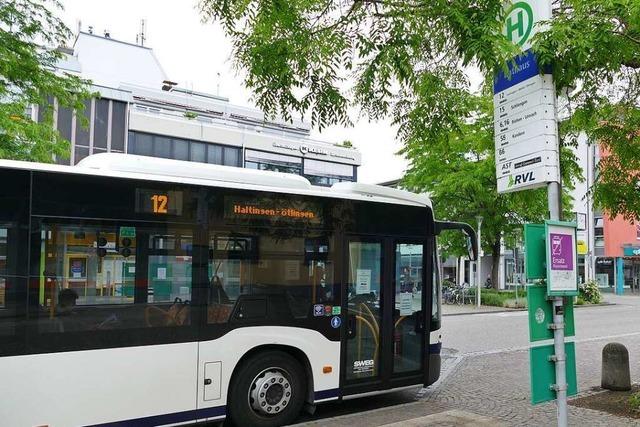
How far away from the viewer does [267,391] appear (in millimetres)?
6422

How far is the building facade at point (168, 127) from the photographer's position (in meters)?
38.0

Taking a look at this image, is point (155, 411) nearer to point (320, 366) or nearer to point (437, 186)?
point (320, 366)

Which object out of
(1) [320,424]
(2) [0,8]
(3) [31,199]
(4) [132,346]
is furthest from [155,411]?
(2) [0,8]

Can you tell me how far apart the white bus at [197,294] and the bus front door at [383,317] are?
0.8 inches

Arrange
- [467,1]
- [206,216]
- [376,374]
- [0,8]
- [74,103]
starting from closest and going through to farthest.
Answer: [467,1] → [206,216] → [376,374] → [0,8] → [74,103]

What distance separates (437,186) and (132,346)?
2296cm

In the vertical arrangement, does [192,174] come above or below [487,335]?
above

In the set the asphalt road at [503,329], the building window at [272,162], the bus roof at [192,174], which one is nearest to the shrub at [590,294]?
the asphalt road at [503,329]

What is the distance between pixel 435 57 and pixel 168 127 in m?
35.8

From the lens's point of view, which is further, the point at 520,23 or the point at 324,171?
the point at 324,171

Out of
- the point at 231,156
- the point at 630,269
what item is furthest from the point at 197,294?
the point at 630,269

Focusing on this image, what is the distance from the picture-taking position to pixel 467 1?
4984 millimetres

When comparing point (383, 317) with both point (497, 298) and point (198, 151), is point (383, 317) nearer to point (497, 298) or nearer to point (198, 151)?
point (497, 298)

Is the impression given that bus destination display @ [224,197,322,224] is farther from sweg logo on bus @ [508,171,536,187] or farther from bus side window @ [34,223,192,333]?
sweg logo on bus @ [508,171,536,187]
